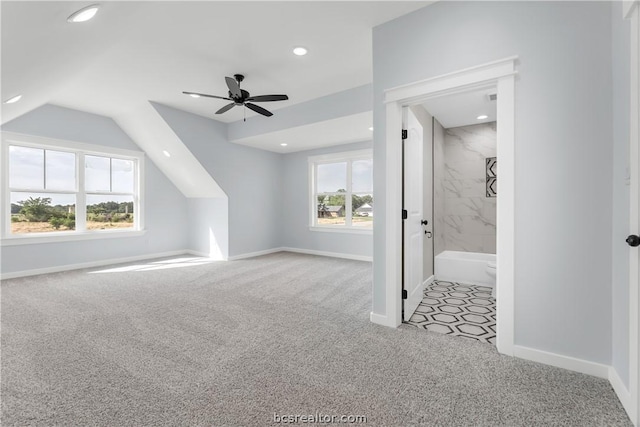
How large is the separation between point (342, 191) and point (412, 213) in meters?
3.59

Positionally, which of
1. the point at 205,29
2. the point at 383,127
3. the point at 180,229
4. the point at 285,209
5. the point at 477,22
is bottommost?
the point at 180,229

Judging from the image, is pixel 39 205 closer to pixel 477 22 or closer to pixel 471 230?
pixel 477 22

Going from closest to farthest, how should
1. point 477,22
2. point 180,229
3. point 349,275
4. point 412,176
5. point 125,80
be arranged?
1. point 477,22
2. point 412,176
3. point 125,80
4. point 349,275
5. point 180,229

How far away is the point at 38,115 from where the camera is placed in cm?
473

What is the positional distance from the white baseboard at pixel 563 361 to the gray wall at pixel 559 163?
0.04 metres

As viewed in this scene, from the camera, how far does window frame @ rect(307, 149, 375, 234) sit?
6129 mm

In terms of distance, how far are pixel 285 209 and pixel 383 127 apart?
4896 mm

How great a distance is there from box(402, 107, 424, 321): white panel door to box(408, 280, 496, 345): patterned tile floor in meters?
0.17

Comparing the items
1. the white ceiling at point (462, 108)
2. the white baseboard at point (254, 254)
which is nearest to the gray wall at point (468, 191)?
the white ceiling at point (462, 108)

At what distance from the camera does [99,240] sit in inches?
217

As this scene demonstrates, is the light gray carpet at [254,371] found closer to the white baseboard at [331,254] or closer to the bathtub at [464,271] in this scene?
the bathtub at [464,271]

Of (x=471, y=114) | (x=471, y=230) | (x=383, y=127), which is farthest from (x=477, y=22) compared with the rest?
(x=471, y=230)

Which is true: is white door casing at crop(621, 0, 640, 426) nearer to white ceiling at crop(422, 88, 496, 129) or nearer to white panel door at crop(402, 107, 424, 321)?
white panel door at crop(402, 107, 424, 321)

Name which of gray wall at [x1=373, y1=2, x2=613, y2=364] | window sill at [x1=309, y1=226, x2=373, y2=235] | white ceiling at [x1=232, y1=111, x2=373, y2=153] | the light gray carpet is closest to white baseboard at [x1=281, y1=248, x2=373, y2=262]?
window sill at [x1=309, y1=226, x2=373, y2=235]
